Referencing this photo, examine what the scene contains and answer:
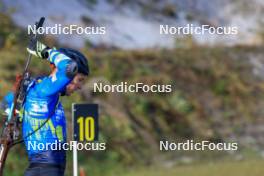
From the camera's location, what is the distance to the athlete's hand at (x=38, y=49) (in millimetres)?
6008

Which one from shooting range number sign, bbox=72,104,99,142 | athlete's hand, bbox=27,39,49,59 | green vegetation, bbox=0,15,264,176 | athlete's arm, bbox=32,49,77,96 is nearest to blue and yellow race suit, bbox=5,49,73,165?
athlete's arm, bbox=32,49,77,96

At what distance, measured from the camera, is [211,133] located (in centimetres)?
2150

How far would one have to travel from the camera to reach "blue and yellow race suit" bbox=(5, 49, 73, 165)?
6.06 metres

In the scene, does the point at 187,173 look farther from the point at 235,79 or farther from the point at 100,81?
the point at 235,79

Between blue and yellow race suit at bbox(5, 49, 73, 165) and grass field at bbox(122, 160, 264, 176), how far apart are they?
973 cm

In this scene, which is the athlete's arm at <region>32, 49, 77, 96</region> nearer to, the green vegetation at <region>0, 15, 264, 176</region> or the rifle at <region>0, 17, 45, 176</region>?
the rifle at <region>0, 17, 45, 176</region>

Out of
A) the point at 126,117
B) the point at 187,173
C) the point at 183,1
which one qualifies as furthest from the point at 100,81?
the point at 183,1

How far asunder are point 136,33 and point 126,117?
539 centimetres

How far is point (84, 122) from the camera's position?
31.3 feet

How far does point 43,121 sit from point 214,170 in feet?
35.7

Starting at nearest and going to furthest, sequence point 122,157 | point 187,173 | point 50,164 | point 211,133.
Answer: point 50,164
point 187,173
point 122,157
point 211,133

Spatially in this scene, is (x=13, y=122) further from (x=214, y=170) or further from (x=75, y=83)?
(x=214, y=170)

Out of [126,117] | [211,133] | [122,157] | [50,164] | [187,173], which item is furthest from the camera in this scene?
[211,133]

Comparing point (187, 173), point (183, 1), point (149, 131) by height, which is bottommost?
point (187, 173)
